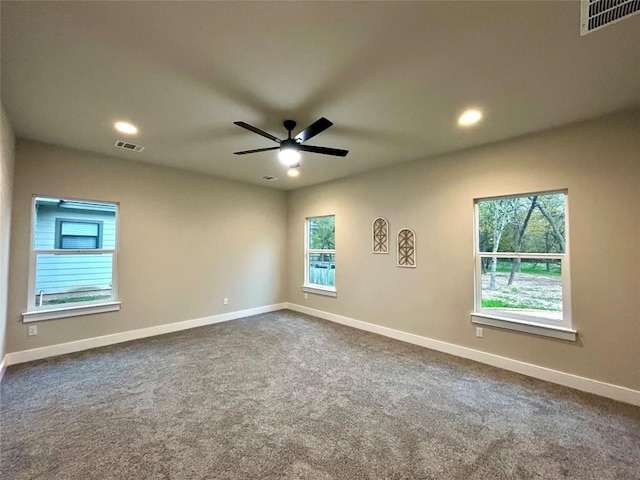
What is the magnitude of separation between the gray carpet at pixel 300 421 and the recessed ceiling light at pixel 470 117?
8.78ft

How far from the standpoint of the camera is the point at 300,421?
2.21 meters

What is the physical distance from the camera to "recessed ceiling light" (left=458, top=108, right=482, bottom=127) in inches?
103

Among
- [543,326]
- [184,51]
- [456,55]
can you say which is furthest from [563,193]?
[184,51]

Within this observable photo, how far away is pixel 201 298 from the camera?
486cm

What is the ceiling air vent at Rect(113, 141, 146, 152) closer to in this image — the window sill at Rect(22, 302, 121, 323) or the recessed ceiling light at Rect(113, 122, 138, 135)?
the recessed ceiling light at Rect(113, 122, 138, 135)

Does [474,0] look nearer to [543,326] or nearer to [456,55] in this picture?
[456,55]

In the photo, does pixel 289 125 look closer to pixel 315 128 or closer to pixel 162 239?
pixel 315 128

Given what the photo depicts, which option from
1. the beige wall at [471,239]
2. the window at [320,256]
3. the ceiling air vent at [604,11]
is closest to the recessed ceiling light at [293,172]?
the beige wall at [471,239]

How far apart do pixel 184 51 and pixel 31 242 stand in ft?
10.9

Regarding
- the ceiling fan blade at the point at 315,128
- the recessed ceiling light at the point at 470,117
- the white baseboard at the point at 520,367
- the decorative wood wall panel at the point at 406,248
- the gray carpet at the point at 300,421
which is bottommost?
the gray carpet at the point at 300,421

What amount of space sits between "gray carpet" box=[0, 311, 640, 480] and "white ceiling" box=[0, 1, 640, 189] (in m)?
2.66

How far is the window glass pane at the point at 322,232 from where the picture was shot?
213 inches

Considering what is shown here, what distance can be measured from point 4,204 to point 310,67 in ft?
11.0

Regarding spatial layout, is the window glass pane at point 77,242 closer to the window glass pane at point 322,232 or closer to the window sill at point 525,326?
the window glass pane at point 322,232
